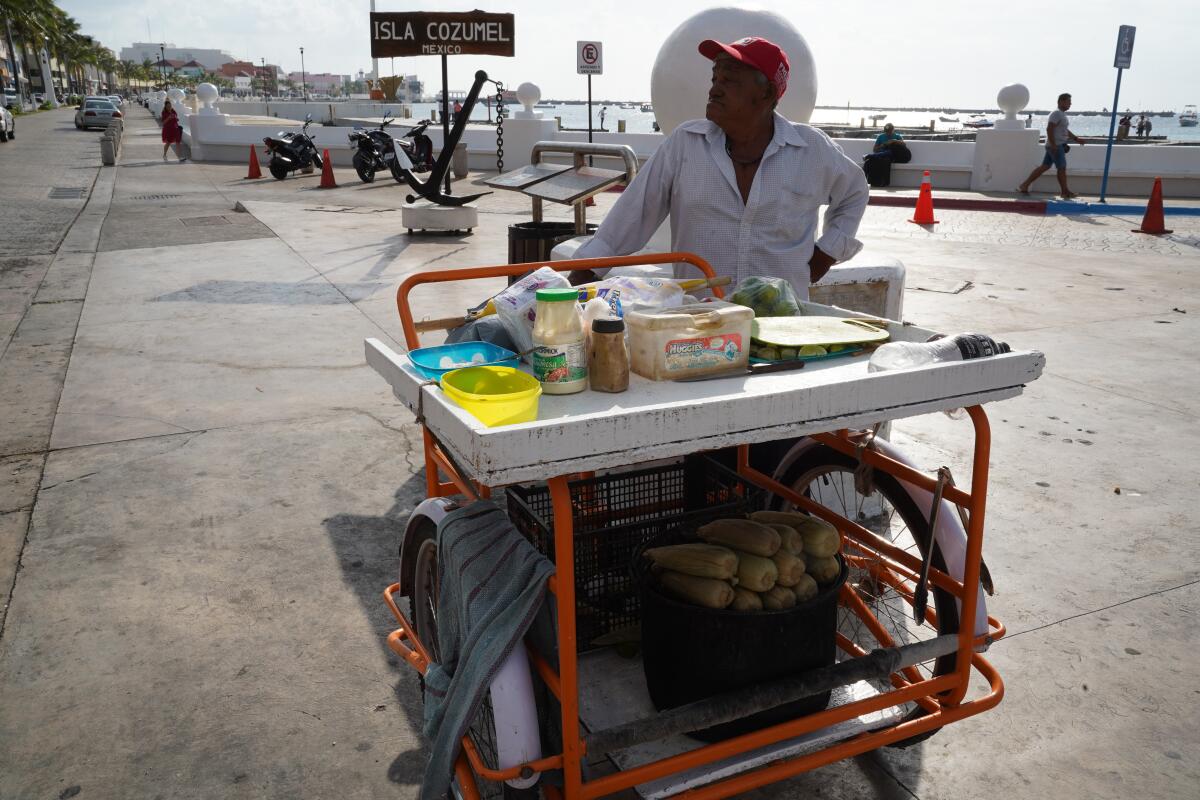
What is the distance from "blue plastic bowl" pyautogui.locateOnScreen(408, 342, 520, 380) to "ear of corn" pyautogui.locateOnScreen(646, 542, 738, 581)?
0.57 m

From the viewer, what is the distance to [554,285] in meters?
2.14

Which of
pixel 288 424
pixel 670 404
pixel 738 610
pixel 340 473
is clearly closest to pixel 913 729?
pixel 738 610

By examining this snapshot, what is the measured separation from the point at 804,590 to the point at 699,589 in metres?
0.27

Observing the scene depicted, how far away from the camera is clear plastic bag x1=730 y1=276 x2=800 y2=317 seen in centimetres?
240

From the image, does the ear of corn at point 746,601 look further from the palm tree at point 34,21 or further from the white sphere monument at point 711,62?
the palm tree at point 34,21

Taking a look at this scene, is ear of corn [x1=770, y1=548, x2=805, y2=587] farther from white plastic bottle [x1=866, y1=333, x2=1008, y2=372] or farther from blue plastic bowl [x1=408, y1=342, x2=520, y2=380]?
blue plastic bowl [x1=408, y1=342, x2=520, y2=380]

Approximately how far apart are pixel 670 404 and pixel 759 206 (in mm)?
1581

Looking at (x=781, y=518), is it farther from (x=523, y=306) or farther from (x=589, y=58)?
(x=589, y=58)

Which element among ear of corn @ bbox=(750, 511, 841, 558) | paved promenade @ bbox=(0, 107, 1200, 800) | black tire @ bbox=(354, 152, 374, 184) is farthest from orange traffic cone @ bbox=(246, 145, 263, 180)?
ear of corn @ bbox=(750, 511, 841, 558)

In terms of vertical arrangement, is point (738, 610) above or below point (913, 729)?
above

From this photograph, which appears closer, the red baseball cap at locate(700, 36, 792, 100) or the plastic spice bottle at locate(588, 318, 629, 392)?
the plastic spice bottle at locate(588, 318, 629, 392)

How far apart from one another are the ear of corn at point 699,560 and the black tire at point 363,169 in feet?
61.4

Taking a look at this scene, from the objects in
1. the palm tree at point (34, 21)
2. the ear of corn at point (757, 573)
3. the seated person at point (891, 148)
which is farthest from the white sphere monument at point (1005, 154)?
the palm tree at point (34, 21)

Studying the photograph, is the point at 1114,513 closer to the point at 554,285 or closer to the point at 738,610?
the point at 738,610
